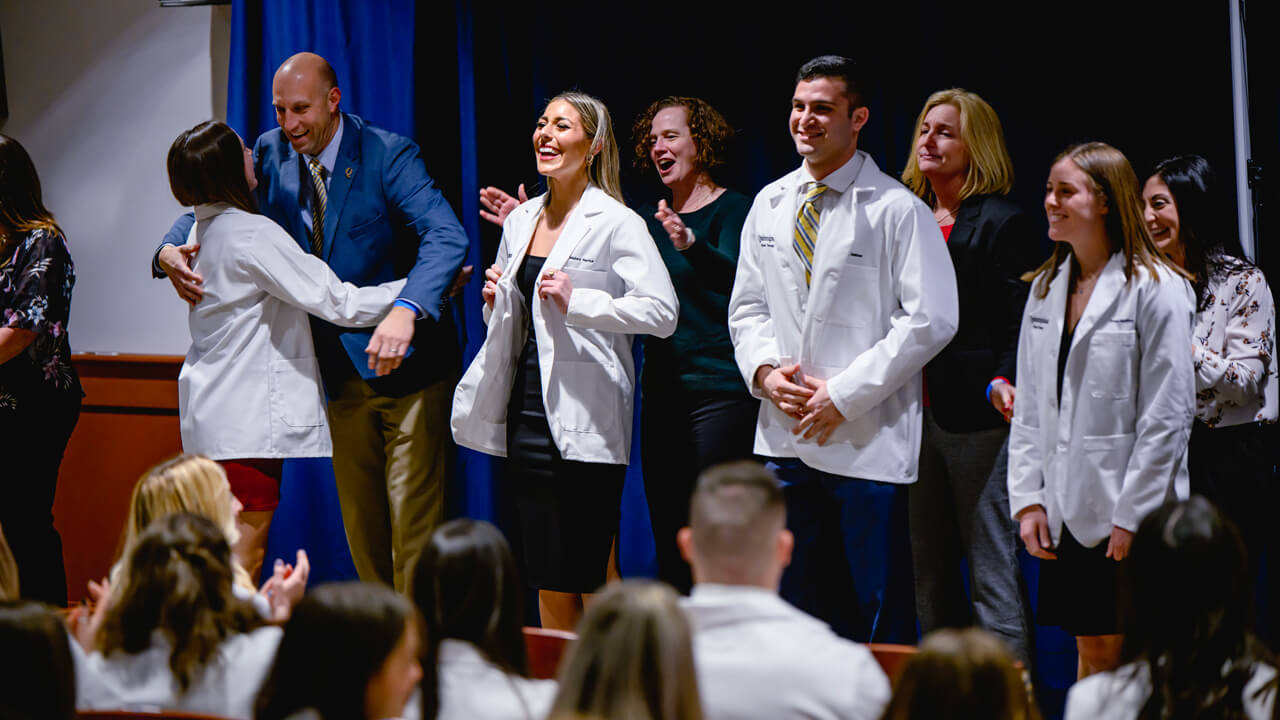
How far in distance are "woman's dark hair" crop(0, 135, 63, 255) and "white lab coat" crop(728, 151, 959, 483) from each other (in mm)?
2180

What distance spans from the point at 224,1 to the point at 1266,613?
12.8ft

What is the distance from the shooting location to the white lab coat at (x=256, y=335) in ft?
11.1

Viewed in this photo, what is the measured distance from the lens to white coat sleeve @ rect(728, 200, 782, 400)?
3.00 meters

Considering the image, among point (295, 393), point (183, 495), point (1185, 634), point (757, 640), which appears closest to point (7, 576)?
point (183, 495)

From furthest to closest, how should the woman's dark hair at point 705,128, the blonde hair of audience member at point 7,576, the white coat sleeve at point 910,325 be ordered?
the woman's dark hair at point 705,128 → the white coat sleeve at point 910,325 → the blonde hair of audience member at point 7,576

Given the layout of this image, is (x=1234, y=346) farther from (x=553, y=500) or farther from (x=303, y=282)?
(x=303, y=282)

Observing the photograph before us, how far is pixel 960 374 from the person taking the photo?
3.01 m

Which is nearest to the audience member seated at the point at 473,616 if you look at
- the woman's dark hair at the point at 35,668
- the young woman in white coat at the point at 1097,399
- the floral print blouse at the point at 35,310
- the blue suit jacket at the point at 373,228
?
the woman's dark hair at the point at 35,668

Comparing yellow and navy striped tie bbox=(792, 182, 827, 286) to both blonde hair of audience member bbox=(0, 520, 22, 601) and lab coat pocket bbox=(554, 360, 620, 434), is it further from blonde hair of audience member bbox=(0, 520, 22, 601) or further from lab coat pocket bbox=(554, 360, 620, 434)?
blonde hair of audience member bbox=(0, 520, 22, 601)

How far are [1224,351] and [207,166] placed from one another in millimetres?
2737

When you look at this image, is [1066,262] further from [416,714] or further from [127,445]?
[127,445]

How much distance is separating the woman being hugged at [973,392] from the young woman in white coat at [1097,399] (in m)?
0.23

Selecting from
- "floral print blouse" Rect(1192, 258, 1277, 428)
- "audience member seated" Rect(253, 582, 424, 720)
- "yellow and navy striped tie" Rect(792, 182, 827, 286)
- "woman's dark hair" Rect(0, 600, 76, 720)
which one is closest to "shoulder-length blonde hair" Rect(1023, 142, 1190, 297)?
"floral print blouse" Rect(1192, 258, 1277, 428)

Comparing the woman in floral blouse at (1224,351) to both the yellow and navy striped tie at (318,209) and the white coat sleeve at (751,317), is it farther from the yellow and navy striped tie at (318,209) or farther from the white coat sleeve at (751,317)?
the yellow and navy striped tie at (318,209)
